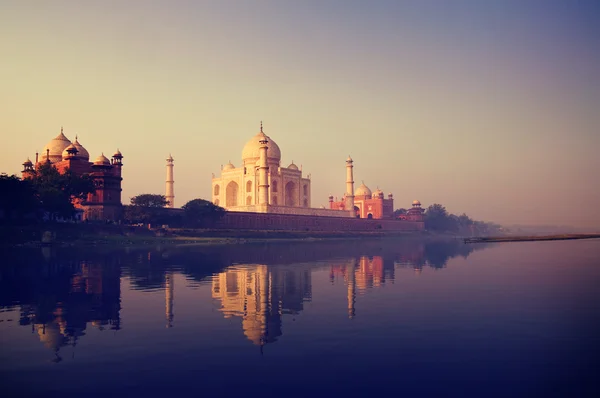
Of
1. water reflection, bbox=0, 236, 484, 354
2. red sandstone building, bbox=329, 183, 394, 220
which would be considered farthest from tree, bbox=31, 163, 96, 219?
red sandstone building, bbox=329, 183, 394, 220

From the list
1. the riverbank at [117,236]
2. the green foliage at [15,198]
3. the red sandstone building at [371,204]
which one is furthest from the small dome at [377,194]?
the green foliage at [15,198]

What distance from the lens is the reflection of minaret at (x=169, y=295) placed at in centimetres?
1282

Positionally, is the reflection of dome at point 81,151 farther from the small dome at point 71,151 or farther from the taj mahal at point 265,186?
the taj mahal at point 265,186

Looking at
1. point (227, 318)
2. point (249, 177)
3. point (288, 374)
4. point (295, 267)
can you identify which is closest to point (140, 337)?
point (227, 318)

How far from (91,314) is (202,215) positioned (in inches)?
1880

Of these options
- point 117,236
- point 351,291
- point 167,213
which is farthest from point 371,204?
point 351,291

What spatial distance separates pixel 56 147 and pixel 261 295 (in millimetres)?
57076

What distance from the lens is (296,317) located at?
42.5 ft

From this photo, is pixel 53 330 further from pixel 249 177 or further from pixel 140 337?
pixel 249 177

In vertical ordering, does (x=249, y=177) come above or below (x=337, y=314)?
above

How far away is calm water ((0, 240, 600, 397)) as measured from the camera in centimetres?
791

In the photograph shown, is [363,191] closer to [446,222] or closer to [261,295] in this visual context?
[446,222]

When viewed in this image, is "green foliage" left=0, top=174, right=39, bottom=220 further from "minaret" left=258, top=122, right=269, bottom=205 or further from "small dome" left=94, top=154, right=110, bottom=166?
"minaret" left=258, top=122, right=269, bottom=205

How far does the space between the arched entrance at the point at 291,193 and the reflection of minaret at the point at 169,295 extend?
6136cm
